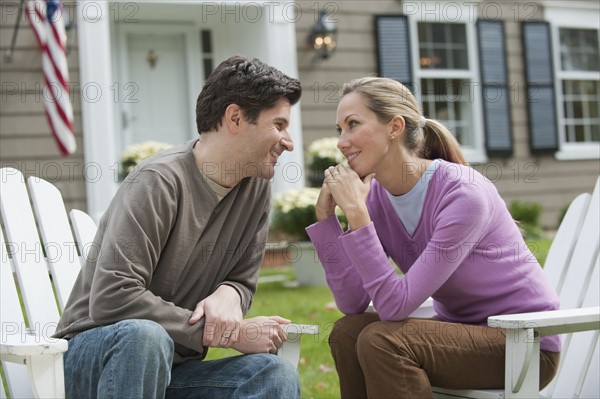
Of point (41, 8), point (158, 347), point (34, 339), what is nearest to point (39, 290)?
point (34, 339)

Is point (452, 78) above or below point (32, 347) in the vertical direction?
above

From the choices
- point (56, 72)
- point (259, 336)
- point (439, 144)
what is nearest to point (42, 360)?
point (259, 336)

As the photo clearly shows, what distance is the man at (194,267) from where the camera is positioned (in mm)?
2146

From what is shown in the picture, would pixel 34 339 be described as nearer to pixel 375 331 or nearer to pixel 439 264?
pixel 375 331

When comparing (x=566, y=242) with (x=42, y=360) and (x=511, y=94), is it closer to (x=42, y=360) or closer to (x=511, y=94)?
(x=42, y=360)

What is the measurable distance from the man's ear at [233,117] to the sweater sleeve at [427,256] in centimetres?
48

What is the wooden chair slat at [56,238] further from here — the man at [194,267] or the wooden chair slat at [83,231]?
the man at [194,267]

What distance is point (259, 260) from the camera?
2605 millimetres

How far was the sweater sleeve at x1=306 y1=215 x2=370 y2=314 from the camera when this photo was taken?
2.75 meters

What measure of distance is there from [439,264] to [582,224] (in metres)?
1.08

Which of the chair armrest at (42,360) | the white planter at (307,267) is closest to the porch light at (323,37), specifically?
the white planter at (307,267)

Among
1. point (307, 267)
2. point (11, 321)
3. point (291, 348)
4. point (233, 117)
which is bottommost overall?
point (307, 267)

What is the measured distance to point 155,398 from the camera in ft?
6.77

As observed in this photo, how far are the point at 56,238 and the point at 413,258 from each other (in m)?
1.26
